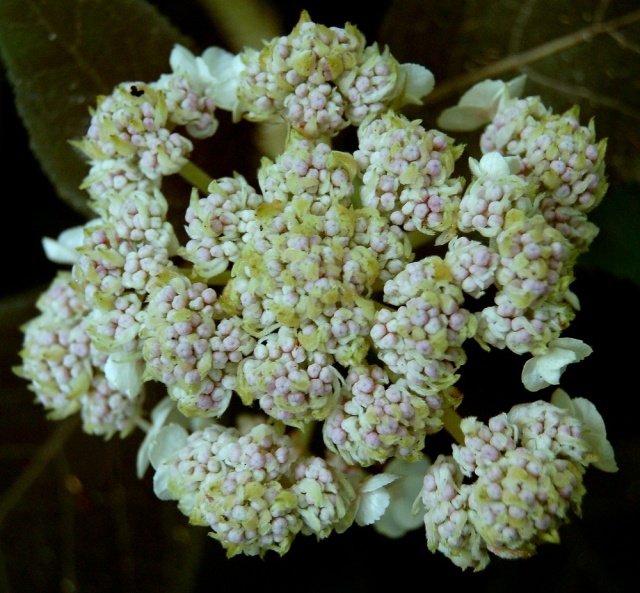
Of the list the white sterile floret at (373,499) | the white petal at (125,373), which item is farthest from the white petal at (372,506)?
the white petal at (125,373)

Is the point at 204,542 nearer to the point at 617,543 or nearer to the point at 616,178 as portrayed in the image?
the point at 617,543

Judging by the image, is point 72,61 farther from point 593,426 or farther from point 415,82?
point 593,426

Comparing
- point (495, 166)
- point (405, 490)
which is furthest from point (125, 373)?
point (495, 166)

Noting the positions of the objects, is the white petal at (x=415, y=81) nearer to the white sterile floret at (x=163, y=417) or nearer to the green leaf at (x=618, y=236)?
the green leaf at (x=618, y=236)

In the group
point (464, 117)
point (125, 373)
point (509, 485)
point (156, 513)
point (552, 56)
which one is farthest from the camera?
point (156, 513)

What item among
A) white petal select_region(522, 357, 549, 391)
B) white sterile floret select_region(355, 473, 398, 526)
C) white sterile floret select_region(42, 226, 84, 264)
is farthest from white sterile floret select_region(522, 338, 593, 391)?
white sterile floret select_region(42, 226, 84, 264)

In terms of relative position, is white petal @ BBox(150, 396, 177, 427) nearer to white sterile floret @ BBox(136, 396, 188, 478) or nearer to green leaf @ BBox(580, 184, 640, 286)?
white sterile floret @ BBox(136, 396, 188, 478)

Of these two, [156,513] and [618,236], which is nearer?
[618,236]
